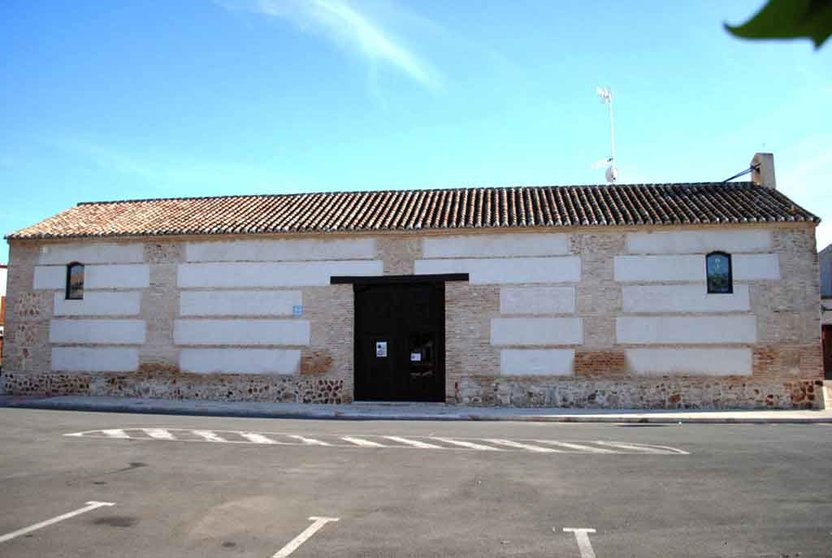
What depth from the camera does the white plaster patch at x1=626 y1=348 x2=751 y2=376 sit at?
56.2 feet

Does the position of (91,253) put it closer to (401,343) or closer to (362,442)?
(401,343)

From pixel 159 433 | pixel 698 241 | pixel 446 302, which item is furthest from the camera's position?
pixel 446 302

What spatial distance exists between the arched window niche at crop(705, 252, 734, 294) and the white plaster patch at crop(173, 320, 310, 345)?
426 inches

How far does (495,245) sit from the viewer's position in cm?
1830

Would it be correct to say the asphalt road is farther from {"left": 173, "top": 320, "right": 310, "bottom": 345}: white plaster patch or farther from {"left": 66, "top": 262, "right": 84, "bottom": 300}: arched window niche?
{"left": 66, "top": 262, "right": 84, "bottom": 300}: arched window niche

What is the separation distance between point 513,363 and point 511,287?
2.02 meters

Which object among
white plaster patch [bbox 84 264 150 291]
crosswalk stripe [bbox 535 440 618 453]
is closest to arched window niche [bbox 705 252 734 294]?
crosswalk stripe [bbox 535 440 618 453]

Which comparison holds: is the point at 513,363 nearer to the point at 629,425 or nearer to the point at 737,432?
the point at 629,425

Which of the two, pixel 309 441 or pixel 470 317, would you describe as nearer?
pixel 309 441

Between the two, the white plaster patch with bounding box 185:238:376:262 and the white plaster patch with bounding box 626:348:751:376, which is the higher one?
the white plaster patch with bounding box 185:238:376:262

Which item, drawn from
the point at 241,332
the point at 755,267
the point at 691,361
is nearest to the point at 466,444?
the point at 691,361

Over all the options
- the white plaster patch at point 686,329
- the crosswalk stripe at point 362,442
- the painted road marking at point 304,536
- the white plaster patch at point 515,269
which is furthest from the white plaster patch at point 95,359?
the painted road marking at point 304,536

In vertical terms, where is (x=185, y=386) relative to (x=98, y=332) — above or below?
below

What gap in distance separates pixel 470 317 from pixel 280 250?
5.72 m
